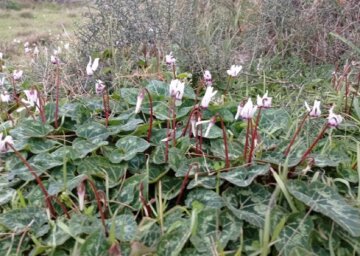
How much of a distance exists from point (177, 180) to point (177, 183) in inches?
0.5

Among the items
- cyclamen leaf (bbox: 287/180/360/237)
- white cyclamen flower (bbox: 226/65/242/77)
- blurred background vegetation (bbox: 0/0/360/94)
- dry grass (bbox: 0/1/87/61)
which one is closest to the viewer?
cyclamen leaf (bbox: 287/180/360/237)

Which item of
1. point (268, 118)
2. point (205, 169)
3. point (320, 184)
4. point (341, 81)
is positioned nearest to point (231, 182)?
point (205, 169)

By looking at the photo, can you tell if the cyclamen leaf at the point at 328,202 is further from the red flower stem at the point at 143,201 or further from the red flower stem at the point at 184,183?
the red flower stem at the point at 143,201

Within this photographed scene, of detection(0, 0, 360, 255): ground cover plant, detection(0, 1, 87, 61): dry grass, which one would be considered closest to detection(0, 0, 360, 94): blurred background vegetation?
detection(0, 0, 360, 255): ground cover plant

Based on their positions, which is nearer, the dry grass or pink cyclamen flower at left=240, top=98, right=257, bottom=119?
pink cyclamen flower at left=240, top=98, right=257, bottom=119

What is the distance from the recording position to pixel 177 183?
1.75 m

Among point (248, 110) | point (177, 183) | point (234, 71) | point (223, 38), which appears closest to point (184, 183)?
point (177, 183)

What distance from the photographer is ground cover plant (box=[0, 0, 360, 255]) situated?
4.92 feet

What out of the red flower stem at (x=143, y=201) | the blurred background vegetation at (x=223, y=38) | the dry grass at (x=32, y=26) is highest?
the blurred background vegetation at (x=223, y=38)

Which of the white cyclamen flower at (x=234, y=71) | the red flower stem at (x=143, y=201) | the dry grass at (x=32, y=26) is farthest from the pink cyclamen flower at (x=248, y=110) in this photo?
the dry grass at (x=32, y=26)

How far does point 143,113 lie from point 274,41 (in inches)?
64.9

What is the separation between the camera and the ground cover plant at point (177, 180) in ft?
4.92

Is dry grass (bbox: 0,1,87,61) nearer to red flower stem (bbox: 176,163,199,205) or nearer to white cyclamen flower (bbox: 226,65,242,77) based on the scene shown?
white cyclamen flower (bbox: 226,65,242,77)

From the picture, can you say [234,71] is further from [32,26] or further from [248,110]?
[32,26]
